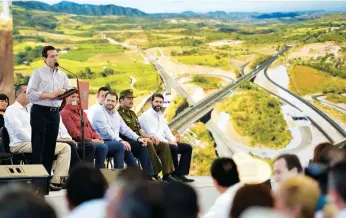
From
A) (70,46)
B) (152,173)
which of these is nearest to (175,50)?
(70,46)

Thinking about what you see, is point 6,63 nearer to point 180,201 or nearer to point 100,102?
point 100,102

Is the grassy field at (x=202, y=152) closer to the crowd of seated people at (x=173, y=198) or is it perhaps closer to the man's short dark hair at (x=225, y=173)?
the man's short dark hair at (x=225, y=173)

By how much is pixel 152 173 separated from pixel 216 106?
2.89 m

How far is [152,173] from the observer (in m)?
7.48

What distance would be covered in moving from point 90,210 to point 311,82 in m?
7.98

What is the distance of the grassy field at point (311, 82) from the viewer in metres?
10.4

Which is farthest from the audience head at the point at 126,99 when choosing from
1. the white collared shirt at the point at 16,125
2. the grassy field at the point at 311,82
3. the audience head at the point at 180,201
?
the audience head at the point at 180,201

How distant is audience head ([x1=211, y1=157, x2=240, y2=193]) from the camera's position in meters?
3.96

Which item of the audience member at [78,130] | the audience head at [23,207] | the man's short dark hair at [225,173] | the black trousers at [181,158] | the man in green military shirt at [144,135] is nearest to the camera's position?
the audience head at [23,207]

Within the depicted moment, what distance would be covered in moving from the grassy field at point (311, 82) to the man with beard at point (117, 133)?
3.58 m

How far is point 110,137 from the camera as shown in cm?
737

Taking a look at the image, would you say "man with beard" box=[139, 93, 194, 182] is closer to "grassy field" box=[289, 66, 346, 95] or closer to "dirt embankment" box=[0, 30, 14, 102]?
"dirt embankment" box=[0, 30, 14, 102]

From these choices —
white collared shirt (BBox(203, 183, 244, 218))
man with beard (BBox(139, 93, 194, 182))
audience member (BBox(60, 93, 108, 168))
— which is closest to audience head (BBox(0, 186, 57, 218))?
white collared shirt (BBox(203, 183, 244, 218))

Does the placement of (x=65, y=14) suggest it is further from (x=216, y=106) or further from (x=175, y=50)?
(x=216, y=106)
